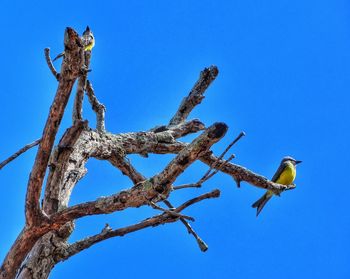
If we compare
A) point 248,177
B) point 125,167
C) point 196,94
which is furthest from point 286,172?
point 125,167

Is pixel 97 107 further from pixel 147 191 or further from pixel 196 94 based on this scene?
pixel 147 191

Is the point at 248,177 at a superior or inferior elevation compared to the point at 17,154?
superior

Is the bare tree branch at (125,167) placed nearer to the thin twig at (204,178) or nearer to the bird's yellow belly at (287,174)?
the thin twig at (204,178)

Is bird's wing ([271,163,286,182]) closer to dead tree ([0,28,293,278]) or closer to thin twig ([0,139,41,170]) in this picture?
dead tree ([0,28,293,278])

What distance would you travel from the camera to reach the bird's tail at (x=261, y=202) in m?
6.33

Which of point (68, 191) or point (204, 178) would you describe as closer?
point (204, 178)

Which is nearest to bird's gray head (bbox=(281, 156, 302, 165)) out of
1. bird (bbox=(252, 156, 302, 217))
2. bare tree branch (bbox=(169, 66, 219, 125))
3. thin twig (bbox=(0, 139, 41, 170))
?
bird (bbox=(252, 156, 302, 217))

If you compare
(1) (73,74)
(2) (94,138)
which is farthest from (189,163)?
(2) (94,138)

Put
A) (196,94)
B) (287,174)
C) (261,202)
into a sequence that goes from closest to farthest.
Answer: (196,94) < (261,202) < (287,174)

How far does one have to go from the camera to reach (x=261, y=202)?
6.47m

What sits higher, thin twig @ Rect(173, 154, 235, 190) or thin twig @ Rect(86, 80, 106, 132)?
thin twig @ Rect(86, 80, 106, 132)

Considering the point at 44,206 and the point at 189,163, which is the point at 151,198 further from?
the point at 44,206

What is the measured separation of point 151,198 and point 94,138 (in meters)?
1.74

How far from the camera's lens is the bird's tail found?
6332 millimetres
